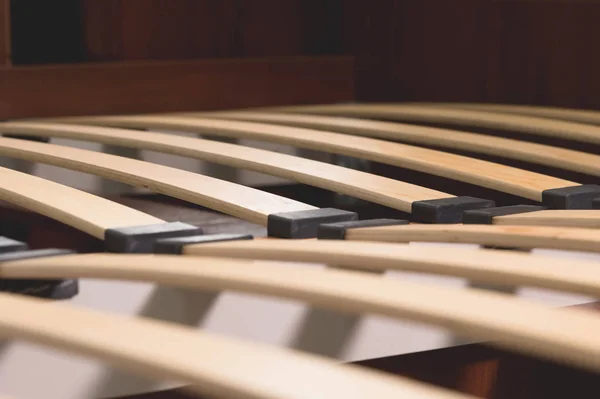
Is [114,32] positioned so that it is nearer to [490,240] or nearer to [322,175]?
[322,175]

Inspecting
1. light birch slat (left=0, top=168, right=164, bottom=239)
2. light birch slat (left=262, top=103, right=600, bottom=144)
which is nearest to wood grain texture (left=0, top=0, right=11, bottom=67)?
light birch slat (left=262, top=103, right=600, bottom=144)

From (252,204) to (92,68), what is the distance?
3.29ft

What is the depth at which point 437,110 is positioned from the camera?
1.81 meters

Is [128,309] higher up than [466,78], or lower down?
lower down

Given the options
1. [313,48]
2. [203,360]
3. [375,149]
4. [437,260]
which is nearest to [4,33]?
[313,48]

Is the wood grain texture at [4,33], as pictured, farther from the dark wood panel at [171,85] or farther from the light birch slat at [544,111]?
the light birch slat at [544,111]

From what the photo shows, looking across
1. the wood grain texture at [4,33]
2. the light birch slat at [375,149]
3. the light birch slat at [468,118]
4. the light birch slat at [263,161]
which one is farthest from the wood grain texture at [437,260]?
the wood grain texture at [4,33]

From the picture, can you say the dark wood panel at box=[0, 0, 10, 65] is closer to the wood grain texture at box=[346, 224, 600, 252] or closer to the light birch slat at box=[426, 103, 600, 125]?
the light birch slat at box=[426, 103, 600, 125]

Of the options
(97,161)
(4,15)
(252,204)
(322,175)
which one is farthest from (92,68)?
(252,204)

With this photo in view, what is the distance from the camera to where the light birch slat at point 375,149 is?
1.21 m

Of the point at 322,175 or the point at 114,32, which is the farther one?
the point at 114,32

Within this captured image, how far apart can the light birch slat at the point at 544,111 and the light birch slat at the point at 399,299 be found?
97 cm

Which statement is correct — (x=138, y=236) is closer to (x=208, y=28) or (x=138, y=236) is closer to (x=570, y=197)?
(x=570, y=197)

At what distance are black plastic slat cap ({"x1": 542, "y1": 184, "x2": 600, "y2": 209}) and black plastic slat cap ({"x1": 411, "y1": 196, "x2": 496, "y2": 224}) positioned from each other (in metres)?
0.09
